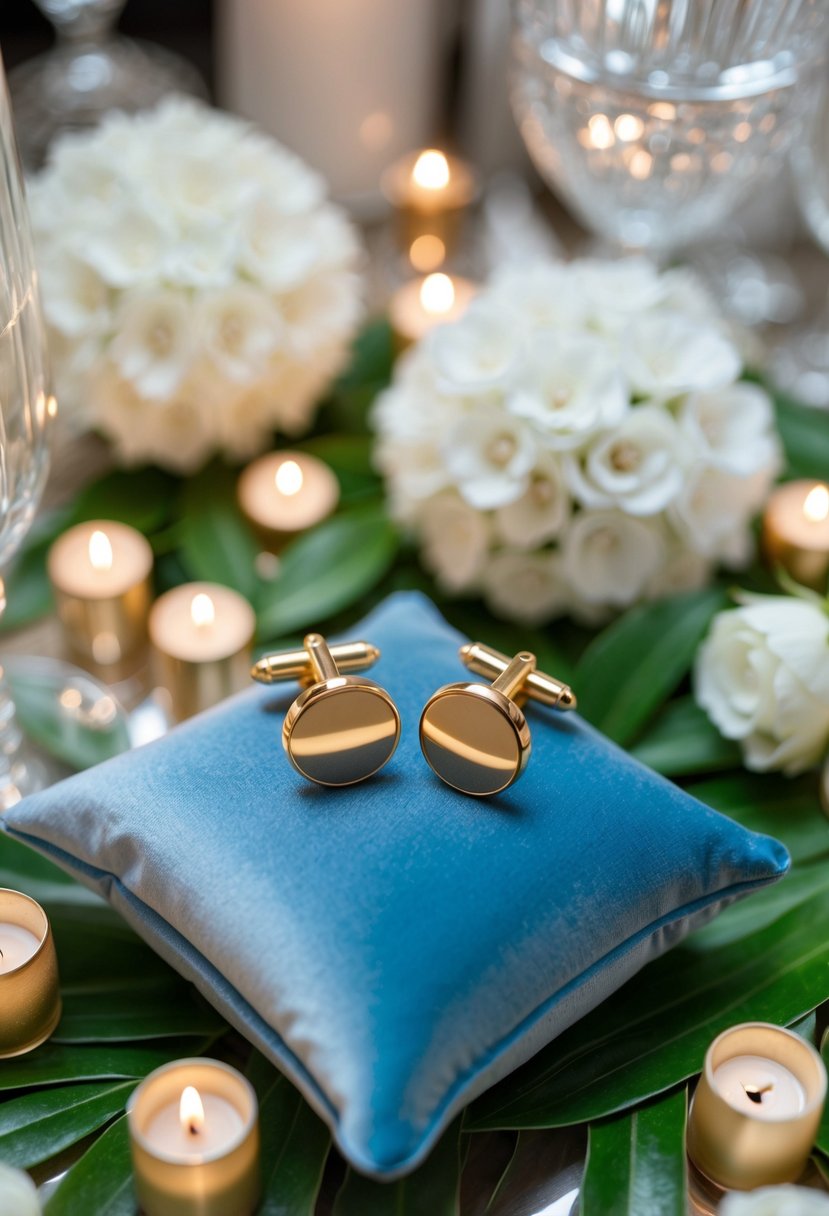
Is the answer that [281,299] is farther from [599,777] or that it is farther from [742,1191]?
[742,1191]

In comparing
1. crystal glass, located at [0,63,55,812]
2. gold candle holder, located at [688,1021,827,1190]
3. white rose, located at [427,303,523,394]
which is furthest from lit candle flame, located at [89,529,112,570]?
gold candle holder, located at [688,1021,827,1190]

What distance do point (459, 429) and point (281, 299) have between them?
174 mm

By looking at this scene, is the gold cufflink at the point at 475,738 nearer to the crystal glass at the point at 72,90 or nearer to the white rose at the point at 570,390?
the white rose at the point at 570,390

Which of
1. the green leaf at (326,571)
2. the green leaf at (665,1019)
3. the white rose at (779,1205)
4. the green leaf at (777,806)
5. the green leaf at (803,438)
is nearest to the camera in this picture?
the white rose at (779,1205)

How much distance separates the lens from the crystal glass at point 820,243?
0.84m

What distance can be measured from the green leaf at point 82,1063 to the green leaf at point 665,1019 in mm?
130

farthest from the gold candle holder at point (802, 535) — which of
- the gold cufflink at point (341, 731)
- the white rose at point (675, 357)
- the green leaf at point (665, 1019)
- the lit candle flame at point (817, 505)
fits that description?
the gold cufflink at point (341, 731)

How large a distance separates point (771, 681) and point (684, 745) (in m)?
0.07

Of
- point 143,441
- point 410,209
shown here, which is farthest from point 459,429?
point 410,209

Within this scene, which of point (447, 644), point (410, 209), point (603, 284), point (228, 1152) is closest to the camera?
point (228, 1152)

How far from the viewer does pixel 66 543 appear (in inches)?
28.4

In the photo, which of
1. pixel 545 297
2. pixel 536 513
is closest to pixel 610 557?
pixel 536 513

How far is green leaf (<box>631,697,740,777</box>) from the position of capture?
65cm

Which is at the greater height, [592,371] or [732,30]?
[732,30]
